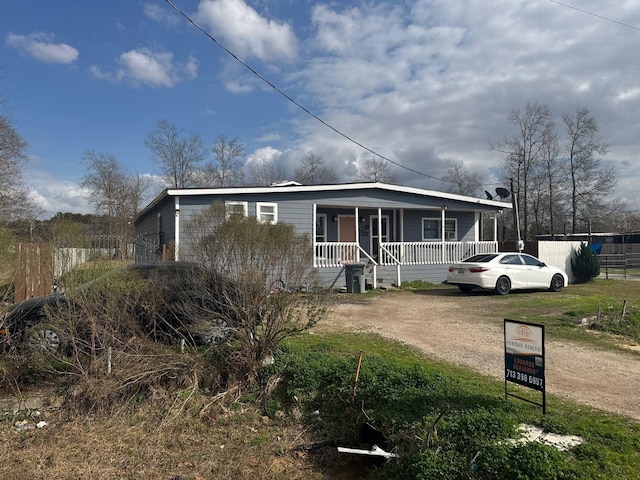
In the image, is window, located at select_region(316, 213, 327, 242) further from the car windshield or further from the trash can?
the car windshield

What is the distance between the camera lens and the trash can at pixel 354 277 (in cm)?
1507

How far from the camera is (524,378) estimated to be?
419 cm

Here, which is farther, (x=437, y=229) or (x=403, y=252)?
(x=437, y=229)

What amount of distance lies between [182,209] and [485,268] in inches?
373

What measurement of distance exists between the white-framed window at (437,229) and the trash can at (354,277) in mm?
5977

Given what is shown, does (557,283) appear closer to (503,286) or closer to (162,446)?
(503,286)

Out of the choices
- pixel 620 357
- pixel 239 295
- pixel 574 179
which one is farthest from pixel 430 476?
pixel 574 179

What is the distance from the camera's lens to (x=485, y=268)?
14102 millimetres

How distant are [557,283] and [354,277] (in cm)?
689

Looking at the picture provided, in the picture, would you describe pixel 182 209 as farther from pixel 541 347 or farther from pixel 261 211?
pixel 541 347

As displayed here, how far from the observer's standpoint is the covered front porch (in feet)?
54.6

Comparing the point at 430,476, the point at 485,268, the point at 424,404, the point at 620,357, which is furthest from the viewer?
the point at 485,268

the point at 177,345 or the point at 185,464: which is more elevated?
the point at 177,345

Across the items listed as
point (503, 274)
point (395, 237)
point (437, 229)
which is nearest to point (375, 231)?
point (395, 237)
